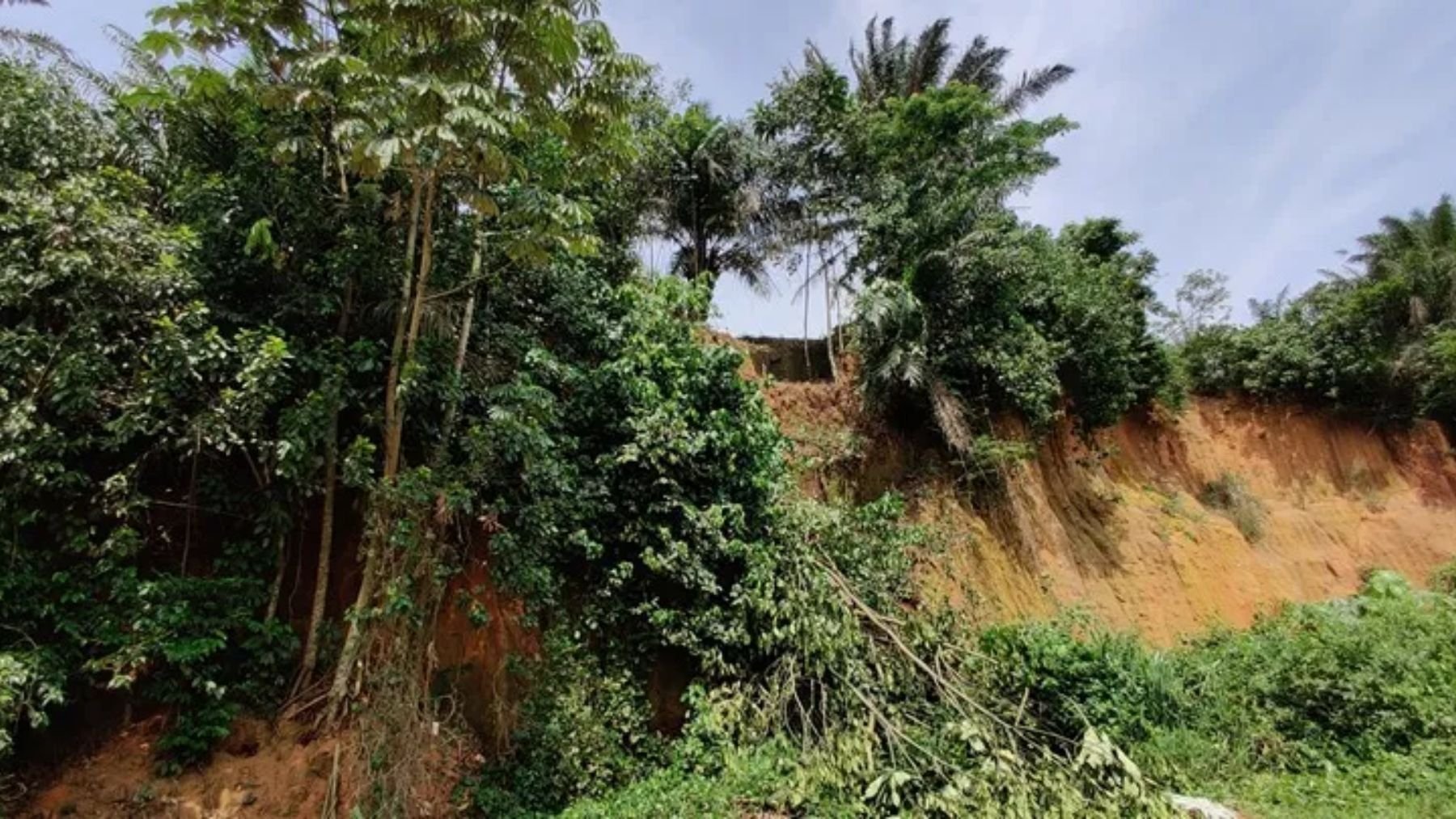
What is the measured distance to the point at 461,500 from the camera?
242 inches

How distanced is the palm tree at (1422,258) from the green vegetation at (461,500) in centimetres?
1102

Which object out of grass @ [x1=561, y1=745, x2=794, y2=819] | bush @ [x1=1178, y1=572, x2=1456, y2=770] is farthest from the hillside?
grass @ [x1=561, y1=745, x2=794, y2=819]

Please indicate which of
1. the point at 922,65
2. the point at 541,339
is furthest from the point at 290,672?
the point at 922,65

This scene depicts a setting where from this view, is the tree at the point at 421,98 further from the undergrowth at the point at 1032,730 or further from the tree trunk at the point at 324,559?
the undergrowth at the point at 1032,730

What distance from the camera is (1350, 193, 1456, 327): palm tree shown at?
16797 mm

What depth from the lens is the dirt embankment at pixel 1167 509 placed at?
38.0 ft

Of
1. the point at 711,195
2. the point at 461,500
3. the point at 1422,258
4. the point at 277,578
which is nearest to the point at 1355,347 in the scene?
the point at 1422,258

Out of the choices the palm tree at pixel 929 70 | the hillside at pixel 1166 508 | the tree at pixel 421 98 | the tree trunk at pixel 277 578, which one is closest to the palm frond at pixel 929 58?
the palm tree at pixel 929 70

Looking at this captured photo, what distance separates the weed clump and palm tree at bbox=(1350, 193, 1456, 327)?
5357 millimetres

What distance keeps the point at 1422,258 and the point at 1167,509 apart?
29.7 ft

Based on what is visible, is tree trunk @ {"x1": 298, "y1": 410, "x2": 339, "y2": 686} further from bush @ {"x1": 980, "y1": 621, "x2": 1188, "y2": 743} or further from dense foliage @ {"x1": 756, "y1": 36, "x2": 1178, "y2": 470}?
dense foliage @ {"x1": 756, "y1": 36, "x2": 1178, "y2": 470}

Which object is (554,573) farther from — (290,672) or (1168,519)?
(1168,519)

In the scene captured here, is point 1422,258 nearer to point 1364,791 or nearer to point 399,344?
point 1364,791

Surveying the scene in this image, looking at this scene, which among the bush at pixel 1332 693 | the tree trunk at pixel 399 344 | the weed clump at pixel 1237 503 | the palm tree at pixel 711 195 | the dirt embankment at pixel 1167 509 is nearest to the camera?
the tree trunk at pixel 399 344
